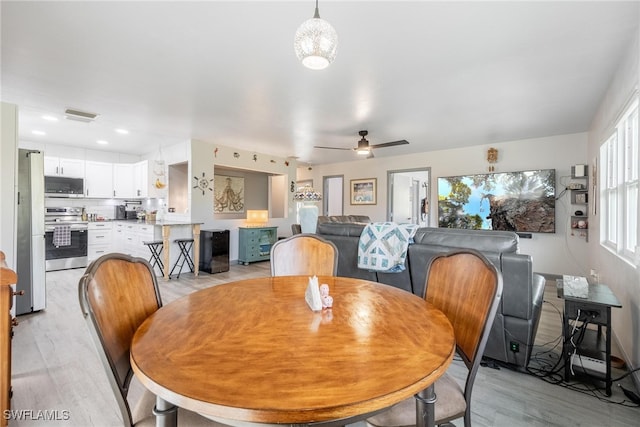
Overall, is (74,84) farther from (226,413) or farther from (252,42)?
(226,413)

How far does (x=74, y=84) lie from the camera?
9.71 feet

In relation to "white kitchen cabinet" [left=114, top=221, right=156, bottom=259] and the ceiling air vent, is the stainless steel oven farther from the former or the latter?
the ceiling air vent

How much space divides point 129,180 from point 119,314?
22.1ft

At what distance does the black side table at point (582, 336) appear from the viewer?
181 cm

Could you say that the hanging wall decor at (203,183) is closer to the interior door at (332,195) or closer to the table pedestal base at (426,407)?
the interior door at (332,195)

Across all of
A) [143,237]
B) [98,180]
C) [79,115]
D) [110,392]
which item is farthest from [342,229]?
[98,180]

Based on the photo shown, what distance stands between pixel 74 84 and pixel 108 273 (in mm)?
3032

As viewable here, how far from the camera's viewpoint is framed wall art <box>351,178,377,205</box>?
730 centimetres

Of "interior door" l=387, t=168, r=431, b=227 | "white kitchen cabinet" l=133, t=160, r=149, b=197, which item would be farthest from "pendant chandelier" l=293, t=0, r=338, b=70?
"white kitchen cabinet" l=133, t=160, r=149, b=197

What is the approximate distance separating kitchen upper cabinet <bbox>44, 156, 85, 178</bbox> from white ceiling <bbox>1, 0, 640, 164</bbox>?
1470 mm

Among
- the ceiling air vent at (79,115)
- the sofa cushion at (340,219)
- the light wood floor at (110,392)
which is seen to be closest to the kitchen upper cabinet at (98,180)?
the ceiling air vent at (79,115)

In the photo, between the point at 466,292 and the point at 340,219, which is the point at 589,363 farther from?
the point at 340,219

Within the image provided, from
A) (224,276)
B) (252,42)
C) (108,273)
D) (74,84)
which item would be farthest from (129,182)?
(108,273)

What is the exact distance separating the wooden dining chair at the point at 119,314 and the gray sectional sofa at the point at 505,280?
6.58 ft
